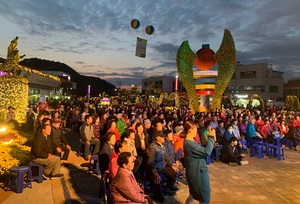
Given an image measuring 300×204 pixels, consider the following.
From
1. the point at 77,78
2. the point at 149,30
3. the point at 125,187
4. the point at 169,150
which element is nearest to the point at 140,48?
the point at 149,30

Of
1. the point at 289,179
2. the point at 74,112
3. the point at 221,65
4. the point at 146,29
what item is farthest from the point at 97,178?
the point at 221,65

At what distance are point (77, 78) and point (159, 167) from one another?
478 ft

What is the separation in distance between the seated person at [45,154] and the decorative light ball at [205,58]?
21.4m

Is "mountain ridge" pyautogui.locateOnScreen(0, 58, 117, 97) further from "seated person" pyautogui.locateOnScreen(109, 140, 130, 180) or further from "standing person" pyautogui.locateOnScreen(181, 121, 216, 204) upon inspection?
"standing person" pyautogui.locateOnScreen(181, 121, 216, 204)

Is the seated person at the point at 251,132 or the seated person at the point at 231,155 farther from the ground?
the seated person at the point at 251,132

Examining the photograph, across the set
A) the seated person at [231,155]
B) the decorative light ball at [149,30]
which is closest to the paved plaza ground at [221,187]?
the seated person at [231,155]

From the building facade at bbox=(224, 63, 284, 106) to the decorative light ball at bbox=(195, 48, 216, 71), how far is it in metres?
35.3

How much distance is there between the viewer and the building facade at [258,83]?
62094 millimetres

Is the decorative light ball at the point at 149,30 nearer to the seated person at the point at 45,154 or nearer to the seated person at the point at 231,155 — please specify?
the seated person at the point at 231,155

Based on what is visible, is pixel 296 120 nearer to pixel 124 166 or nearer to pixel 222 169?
pixel 222 169

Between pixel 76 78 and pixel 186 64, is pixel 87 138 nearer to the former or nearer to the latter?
pixel 186 64

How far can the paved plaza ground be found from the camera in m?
6.40

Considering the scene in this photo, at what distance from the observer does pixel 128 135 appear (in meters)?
6.90

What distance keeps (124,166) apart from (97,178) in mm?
4035
